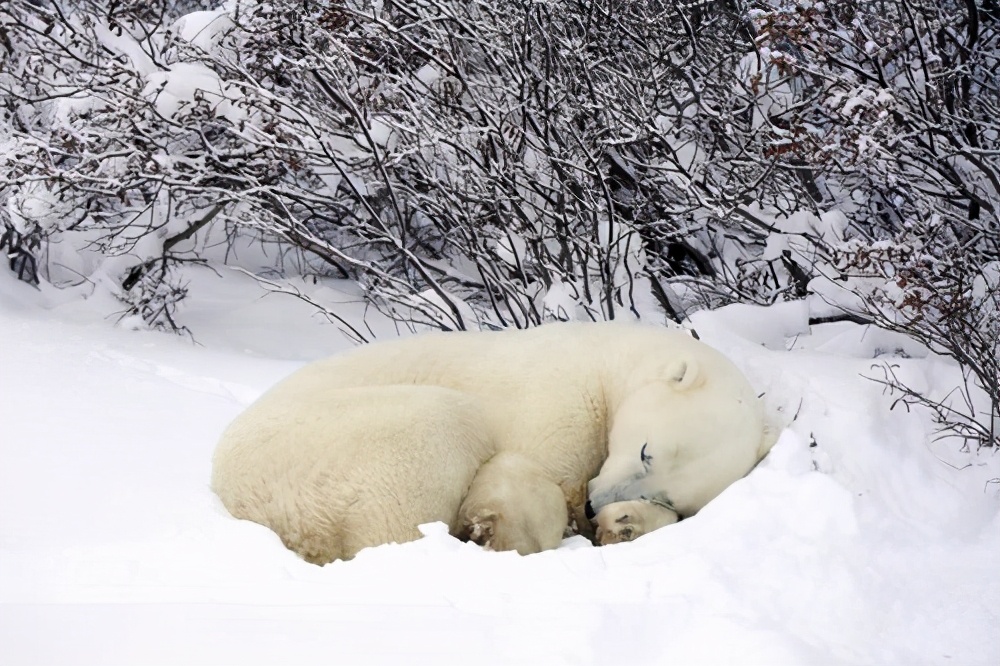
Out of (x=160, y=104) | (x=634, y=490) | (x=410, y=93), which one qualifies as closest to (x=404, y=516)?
(x=634, y=490)

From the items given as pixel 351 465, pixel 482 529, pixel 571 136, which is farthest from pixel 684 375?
pixel 571 136

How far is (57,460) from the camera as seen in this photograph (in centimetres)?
313

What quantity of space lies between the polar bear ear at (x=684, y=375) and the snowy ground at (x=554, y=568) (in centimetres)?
34

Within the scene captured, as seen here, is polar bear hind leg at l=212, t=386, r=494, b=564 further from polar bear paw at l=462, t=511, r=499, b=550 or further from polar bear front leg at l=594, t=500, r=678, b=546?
polar bear front leg at l=594, t=500, r=678, b=546

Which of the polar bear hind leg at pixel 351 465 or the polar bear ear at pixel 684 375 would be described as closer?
the polar bear hind leg at pixel 351 465

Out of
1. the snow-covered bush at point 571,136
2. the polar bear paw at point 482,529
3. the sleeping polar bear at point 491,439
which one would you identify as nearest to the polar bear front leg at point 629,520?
the sleeping polar bear at point 491,439

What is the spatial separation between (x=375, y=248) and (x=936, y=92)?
5.60m

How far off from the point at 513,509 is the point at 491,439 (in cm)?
33

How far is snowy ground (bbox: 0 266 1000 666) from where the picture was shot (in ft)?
5.45

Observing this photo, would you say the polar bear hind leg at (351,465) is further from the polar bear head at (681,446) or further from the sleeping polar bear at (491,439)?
the polar bear head at (681,446)

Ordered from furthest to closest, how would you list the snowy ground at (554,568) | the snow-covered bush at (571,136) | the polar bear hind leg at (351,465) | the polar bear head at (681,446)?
the snow-covered bush at (571,136)
the polar bear head at (681,446)
the polar bear hind leg at (351,465)
the snowy ground at (554,568)

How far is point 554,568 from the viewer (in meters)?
2.21

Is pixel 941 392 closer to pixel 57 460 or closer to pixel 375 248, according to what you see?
pixel 57 460

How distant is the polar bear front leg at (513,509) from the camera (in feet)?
8.46
